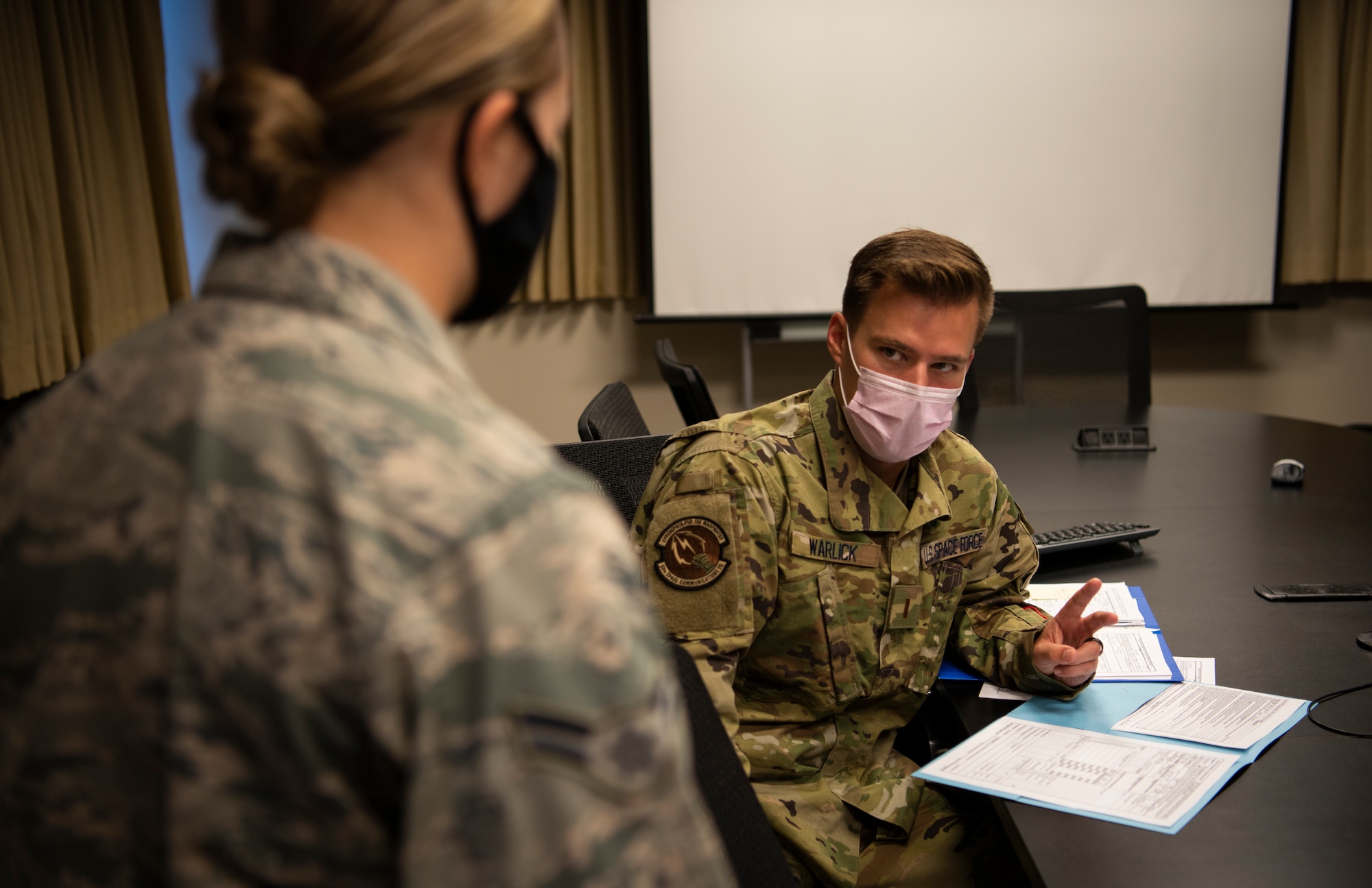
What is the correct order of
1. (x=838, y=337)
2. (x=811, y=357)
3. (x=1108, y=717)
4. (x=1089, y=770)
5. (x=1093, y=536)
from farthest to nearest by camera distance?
(x=811, y=357) < (x=1093, y=536) < (x=838, y=337) < (x=1108, y=717) < (x=1089, y=770)

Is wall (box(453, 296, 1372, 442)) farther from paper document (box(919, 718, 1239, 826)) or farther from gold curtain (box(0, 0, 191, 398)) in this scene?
paper document (box(919, 718, 1239, 826))

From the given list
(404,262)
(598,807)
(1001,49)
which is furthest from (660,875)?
(1001,49)

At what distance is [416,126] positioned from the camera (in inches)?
19.7

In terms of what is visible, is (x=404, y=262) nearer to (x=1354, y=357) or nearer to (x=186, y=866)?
(x=186, y=866)

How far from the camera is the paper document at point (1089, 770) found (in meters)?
0.94

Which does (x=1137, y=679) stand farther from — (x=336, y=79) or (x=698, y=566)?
(x=336, y=79)

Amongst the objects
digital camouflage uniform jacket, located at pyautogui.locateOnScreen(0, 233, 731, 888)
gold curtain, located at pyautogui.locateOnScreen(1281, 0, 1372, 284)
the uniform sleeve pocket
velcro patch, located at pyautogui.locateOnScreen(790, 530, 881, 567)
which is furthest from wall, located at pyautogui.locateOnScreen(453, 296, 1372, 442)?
digital camouflage uniform jacket, located at pyautogui.locateOnScreen(0, 233, 731, 888)

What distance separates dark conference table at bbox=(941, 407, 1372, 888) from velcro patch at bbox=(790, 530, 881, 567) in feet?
0.63

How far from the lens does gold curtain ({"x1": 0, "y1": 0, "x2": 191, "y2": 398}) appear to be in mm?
2520

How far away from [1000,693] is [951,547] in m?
0.24

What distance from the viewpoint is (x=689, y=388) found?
2496mm

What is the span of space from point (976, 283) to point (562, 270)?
301 centimetres

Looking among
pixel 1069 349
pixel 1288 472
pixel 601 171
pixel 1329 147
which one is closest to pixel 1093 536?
pixel 1288 472

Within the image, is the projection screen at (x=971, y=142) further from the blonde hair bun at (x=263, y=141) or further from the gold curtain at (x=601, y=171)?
the blonde hair bun at (x=263, y=141)
